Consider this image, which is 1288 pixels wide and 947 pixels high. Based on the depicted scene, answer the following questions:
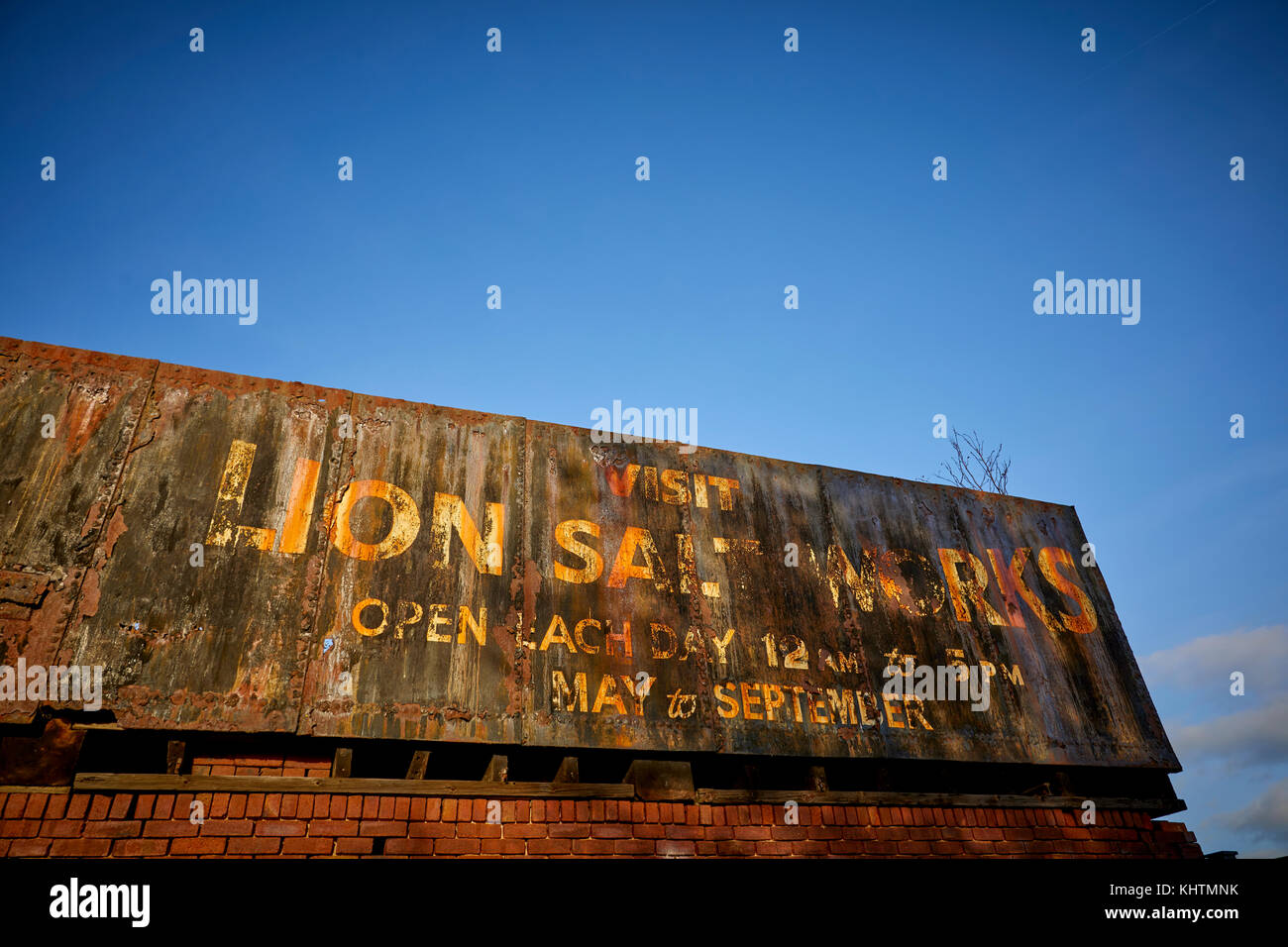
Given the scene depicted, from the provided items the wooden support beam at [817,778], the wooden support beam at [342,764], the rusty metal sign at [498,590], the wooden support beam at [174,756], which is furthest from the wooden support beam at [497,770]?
the wooden support beam at [817,778]

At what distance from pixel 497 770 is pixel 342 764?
3.17 ft

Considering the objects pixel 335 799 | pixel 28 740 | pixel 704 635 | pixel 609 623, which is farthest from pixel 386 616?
pixel 704 635

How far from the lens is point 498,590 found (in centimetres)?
570

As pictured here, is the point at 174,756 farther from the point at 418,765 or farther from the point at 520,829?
the point at 520,829

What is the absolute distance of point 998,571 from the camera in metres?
7.68

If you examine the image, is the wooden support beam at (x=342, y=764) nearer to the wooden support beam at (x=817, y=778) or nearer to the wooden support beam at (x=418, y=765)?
the wooden support beam at (x=418, y=765)

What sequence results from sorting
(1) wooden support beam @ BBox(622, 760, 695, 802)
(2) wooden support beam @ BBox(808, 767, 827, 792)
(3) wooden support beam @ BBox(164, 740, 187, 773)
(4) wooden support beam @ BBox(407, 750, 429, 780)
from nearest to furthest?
(3) wooden support beam @ BBox(164, 740, 187, 773)
(4) wooden support beam @ BBox(407, 750, 429, 780)
(1) wooden support beam @ BBox(622, 760, 695, 802)
(2) wooden support beam @ BBox(808, 767, 827, 792)

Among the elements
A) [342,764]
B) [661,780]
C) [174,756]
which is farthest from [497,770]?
[174,756]

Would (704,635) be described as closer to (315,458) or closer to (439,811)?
(439,811)

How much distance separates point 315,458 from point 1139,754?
294 inches

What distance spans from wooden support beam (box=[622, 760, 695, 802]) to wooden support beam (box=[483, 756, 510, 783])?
0.90 meters

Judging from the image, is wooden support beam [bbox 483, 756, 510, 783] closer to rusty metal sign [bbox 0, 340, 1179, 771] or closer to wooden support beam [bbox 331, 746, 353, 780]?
rusty metal sign [bbox 0, 340, 1179, 771]

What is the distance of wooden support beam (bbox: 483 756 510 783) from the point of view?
502 centimetres

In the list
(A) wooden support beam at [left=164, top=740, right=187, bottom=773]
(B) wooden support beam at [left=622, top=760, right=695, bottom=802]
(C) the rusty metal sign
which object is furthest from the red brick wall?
(C) the rusty metal sign
